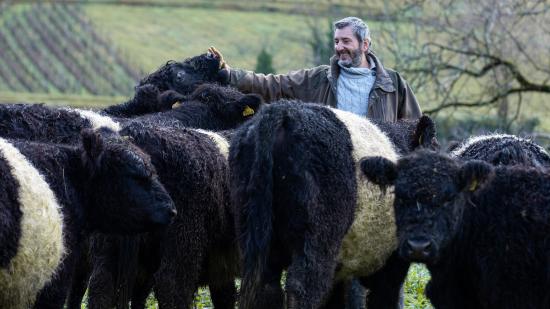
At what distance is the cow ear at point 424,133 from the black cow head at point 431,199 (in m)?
2.06

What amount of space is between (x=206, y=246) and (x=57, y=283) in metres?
1.69

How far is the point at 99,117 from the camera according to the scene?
1002cm

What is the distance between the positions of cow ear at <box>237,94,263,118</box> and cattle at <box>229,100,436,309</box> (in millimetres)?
3052

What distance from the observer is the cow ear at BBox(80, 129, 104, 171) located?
7.78m

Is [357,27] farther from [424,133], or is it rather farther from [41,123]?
[41,123]

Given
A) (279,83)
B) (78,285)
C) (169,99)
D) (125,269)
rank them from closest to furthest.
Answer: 1. (125,269)
2. (78,285)
3. (279,83)
4. (169,99)

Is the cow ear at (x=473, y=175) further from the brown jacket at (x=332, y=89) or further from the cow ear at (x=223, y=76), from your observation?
the cow ear at (x=223, y=76)

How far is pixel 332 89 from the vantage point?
10.4 m

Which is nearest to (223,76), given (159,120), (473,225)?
(159,120)

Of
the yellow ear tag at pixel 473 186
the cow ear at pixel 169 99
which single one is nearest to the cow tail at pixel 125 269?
the yellow ear tag at pixel 473 186

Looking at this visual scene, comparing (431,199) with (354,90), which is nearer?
(431,199)

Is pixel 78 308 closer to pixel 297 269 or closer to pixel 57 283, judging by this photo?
pixel 57 283

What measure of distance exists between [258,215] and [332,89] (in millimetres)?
3388

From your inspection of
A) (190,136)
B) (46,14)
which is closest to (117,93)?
(46,14)
